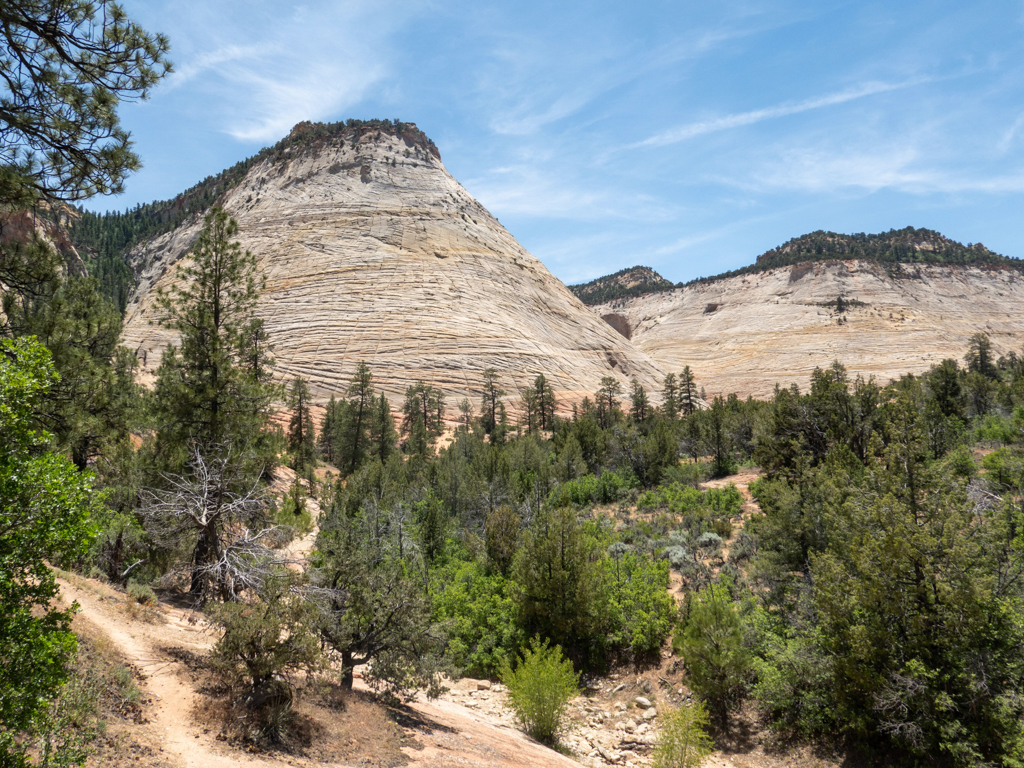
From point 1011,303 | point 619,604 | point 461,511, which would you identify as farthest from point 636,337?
point 619,604

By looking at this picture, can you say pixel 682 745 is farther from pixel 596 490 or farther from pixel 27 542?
pixel 596 490

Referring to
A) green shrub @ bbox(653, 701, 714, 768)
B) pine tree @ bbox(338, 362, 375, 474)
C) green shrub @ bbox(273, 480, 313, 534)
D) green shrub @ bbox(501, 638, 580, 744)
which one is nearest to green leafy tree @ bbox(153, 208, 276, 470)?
green shrub @ bbox(273, 480, 313, 534)

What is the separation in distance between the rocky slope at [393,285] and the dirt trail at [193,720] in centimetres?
4781

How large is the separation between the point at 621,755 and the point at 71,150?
17812 mm

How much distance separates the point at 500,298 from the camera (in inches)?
2859

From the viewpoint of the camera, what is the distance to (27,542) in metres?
4.68

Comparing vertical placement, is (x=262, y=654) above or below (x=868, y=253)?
below

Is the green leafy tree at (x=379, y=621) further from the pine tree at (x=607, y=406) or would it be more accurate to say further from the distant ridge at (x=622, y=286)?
the distant ridge at (x=622, y=286)

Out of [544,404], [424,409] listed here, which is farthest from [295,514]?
[544,404]

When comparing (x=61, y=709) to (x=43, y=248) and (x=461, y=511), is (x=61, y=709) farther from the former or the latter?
(x=461, y=511)

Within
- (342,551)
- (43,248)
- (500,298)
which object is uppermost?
(500,298)

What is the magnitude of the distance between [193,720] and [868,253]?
133 metres

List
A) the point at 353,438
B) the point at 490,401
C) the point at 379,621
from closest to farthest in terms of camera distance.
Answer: the point at 379,621 → the point at 353,438 → the point at 490,401

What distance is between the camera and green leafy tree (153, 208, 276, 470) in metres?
15.3
